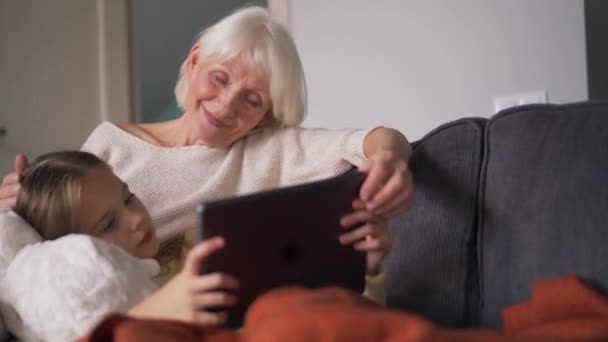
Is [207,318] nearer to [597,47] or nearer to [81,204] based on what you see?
[81,204]

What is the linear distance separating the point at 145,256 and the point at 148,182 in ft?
0.76

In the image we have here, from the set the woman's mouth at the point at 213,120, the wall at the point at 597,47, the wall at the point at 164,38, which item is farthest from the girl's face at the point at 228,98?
the wall at the point at 164,38

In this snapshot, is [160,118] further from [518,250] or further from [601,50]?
[518,250]

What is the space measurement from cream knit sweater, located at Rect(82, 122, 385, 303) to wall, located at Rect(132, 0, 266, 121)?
2.16 meters

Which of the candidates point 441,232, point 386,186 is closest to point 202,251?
point 386,186

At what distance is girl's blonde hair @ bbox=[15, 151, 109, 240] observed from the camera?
94 centimetres

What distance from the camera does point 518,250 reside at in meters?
0.98

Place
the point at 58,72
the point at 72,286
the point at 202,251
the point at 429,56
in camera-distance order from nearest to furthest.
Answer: the point at 202,251 → the point at 72,286 → the point at 429,56 → the point at 58,72

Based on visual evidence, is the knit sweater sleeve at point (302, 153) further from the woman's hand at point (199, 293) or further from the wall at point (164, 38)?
the wall at point (164, 38)

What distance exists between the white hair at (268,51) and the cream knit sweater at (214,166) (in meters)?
0.07

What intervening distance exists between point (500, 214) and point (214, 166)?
0.55 meters

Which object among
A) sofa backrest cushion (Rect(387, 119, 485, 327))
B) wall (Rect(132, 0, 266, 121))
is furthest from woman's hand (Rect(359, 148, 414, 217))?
wall (Rect(132, 0, 266, 121))

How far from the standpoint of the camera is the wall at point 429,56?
164cm

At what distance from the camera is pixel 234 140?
4.15 feet
